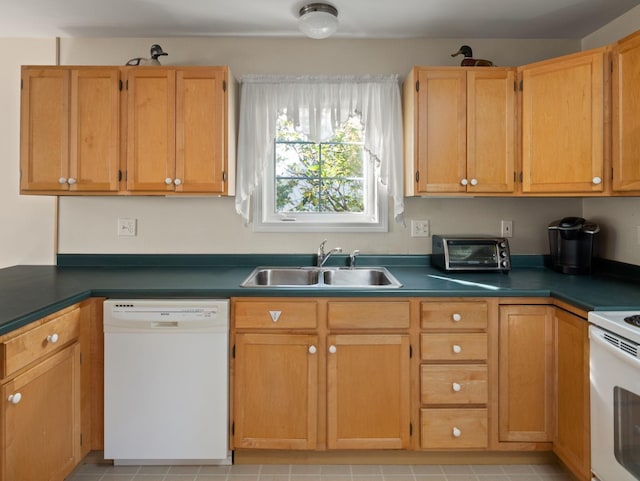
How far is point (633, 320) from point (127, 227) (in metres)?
2.65

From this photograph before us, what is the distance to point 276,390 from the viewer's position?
6.47 feet

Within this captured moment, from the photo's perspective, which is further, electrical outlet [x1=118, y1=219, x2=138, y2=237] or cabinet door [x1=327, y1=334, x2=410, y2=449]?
electrical outlet [x1=118, y1=219, x2=138, y2=237]

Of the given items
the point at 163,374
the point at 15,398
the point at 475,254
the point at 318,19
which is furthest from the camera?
the point at 475,254

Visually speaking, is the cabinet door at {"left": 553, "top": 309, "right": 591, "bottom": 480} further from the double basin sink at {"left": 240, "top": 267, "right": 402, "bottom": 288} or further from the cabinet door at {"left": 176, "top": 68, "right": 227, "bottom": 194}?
→ the cabinet door at {"left": 176, "top": 68, "right": 227, "bottom": 194}

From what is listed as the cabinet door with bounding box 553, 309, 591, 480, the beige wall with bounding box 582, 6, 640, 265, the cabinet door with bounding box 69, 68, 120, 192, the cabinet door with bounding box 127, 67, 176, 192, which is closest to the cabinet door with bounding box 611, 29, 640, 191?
the beige wall with bounding box 582, 6, 640, 265

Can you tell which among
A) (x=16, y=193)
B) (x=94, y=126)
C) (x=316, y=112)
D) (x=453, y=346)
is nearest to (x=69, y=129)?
(x=94, y=126)

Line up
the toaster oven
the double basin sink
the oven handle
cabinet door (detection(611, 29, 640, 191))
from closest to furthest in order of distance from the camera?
the oven handle, cabinet door (detection(611, 29, 640, 191)), the toaster oven, the double basin sink

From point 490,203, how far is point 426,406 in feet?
4.47

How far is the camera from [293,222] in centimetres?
265

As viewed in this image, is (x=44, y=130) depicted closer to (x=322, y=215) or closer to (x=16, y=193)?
(x=16, y=193)

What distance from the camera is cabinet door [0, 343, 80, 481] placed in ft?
4.71

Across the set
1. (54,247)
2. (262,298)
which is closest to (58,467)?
(262,298)

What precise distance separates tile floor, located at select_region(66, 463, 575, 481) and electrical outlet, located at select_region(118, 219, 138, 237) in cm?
130

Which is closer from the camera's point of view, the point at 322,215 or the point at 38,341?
the point at 38,341
